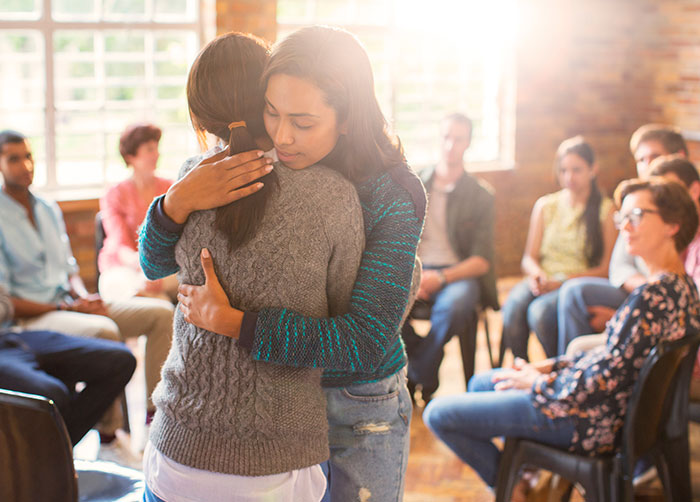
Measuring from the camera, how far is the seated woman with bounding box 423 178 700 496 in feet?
7.50

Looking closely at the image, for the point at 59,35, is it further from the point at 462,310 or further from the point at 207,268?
the point at 207,268

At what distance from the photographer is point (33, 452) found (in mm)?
1561

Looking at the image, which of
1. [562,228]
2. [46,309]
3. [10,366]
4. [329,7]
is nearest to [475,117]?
[329,7]

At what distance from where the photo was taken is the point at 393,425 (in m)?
1.42

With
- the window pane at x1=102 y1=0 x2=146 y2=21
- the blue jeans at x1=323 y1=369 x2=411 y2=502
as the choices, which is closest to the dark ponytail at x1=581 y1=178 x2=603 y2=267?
the blue jeans at x1=323 y1=369 x2=411 y2=502

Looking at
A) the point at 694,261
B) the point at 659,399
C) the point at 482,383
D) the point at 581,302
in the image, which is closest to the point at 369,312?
the point at 659,399

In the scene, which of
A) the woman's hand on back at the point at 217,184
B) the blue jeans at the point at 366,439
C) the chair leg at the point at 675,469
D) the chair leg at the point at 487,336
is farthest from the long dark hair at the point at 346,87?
the chair leg at the point at 487,336

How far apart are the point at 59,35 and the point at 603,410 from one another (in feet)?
13.8

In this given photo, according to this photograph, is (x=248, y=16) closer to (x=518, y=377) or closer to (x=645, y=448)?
(x=518, y=377)

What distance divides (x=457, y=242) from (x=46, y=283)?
2.03m

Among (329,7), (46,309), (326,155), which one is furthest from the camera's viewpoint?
(329,7)

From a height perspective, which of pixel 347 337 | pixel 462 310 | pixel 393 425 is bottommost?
pixel 462 310

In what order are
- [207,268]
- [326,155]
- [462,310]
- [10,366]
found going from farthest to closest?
1. [462,310]
2. [10,366]
3. [326,155]
4. [207,268]

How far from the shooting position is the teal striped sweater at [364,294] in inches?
45.3
